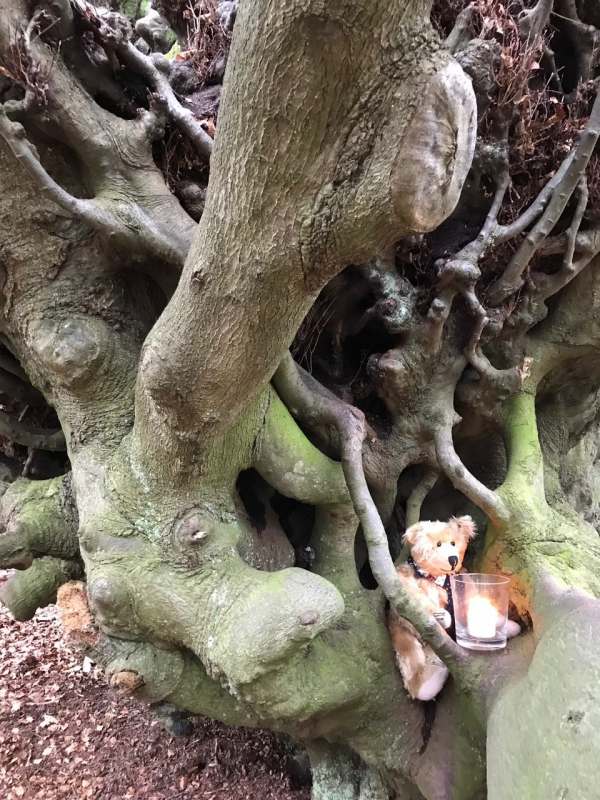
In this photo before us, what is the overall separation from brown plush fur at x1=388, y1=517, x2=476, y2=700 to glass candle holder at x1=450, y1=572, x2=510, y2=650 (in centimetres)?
14

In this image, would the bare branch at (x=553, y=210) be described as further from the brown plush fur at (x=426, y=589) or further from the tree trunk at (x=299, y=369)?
the brown plush fur at (x=426, y=589)

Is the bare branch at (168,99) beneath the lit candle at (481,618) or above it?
above

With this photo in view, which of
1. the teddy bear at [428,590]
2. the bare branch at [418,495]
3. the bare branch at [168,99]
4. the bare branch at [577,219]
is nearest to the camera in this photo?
the teddy bear at [428,590]

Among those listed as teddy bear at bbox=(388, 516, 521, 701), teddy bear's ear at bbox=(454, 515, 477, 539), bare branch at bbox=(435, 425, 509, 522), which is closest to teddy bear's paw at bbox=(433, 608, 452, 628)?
teddy bear at bbox=(388, 516, 521, 701)

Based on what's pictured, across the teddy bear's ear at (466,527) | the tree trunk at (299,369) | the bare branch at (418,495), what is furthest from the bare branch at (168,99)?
the teddy bear's ear at (466,527)

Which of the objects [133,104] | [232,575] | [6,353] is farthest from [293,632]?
[133,104]

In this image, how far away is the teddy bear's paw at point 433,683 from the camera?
2068 mm

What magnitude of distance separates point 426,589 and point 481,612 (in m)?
0.31

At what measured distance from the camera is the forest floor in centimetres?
284

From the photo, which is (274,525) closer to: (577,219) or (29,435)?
(29,435)

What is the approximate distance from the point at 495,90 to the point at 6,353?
245 centimetres

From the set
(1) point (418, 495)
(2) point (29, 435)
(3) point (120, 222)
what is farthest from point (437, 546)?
(2) point (29, 435)

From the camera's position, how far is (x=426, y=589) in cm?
228

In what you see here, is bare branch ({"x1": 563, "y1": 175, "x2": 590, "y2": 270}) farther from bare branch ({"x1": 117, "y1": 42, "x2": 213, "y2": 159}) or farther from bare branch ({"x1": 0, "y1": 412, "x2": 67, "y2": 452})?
bare branch ({"x1": 0, "y1": 412, "x2": 67, "y2": 452})
